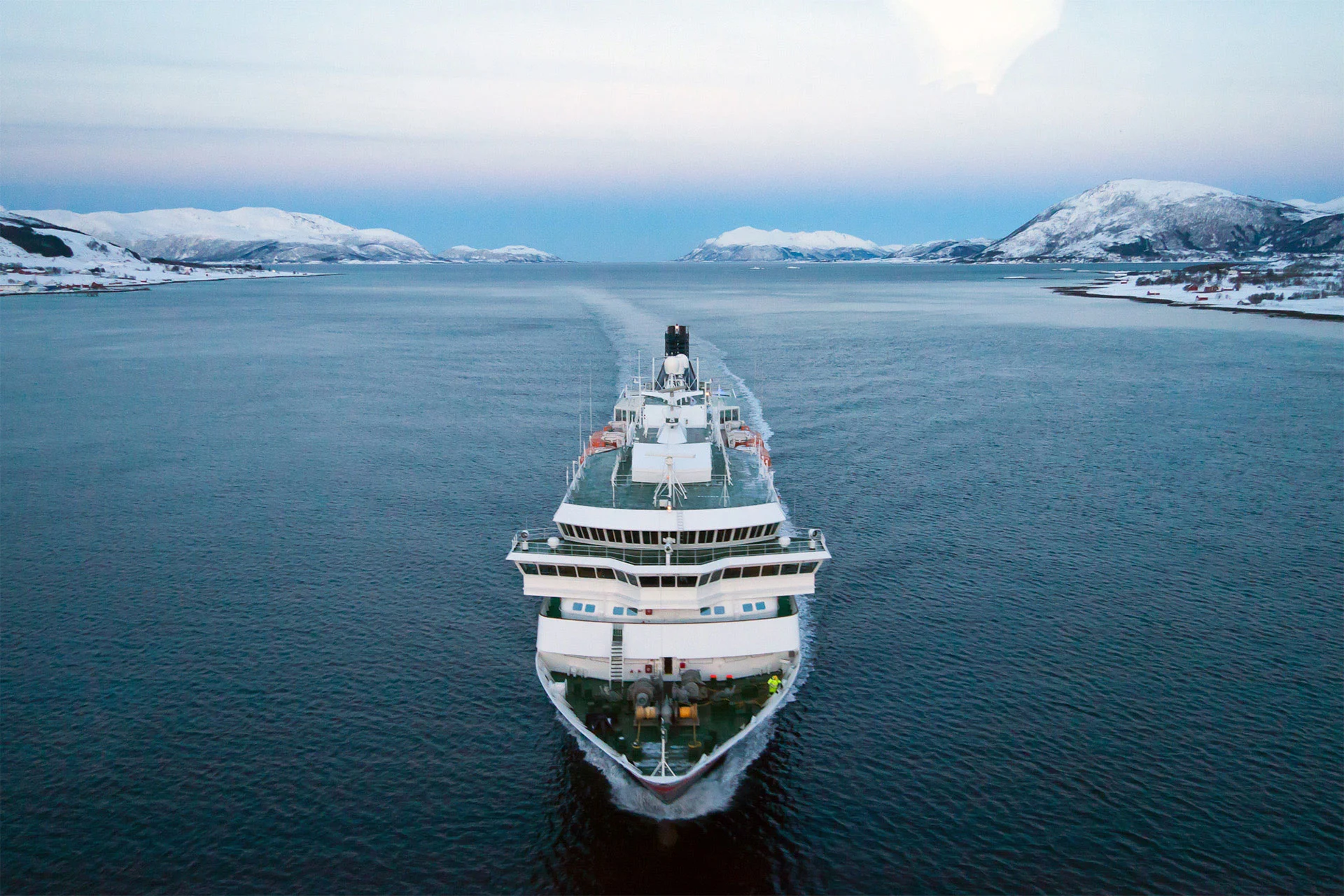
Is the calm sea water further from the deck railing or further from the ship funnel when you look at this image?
the ship funnel

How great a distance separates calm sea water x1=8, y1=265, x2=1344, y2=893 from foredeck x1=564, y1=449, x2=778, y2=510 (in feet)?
27.2

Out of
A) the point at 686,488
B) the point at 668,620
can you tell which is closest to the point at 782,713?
the point at 668,620

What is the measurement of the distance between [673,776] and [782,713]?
7928mm

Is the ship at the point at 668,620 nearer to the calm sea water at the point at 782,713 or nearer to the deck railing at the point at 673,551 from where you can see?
the deck railing at the point at 673,551

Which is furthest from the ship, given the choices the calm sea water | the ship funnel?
the ship funnel

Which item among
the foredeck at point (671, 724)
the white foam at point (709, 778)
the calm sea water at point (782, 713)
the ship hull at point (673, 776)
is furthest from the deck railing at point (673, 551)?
the calm sea water at point (782, 713)

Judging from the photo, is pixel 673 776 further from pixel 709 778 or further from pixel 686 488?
pixel 686 488

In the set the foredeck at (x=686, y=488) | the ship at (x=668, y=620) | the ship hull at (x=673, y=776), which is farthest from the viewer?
the foredeck at (x=686, y=488)

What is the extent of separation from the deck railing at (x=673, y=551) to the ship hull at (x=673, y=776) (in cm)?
485

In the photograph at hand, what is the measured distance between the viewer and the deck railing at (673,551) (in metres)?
36.4

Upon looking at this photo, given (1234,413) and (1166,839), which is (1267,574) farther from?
(1234,413)

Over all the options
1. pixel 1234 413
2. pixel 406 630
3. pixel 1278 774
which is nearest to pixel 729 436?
pixel 406 630

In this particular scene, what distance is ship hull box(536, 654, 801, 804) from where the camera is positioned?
31000 millimetres

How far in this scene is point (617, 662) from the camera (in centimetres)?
3616
